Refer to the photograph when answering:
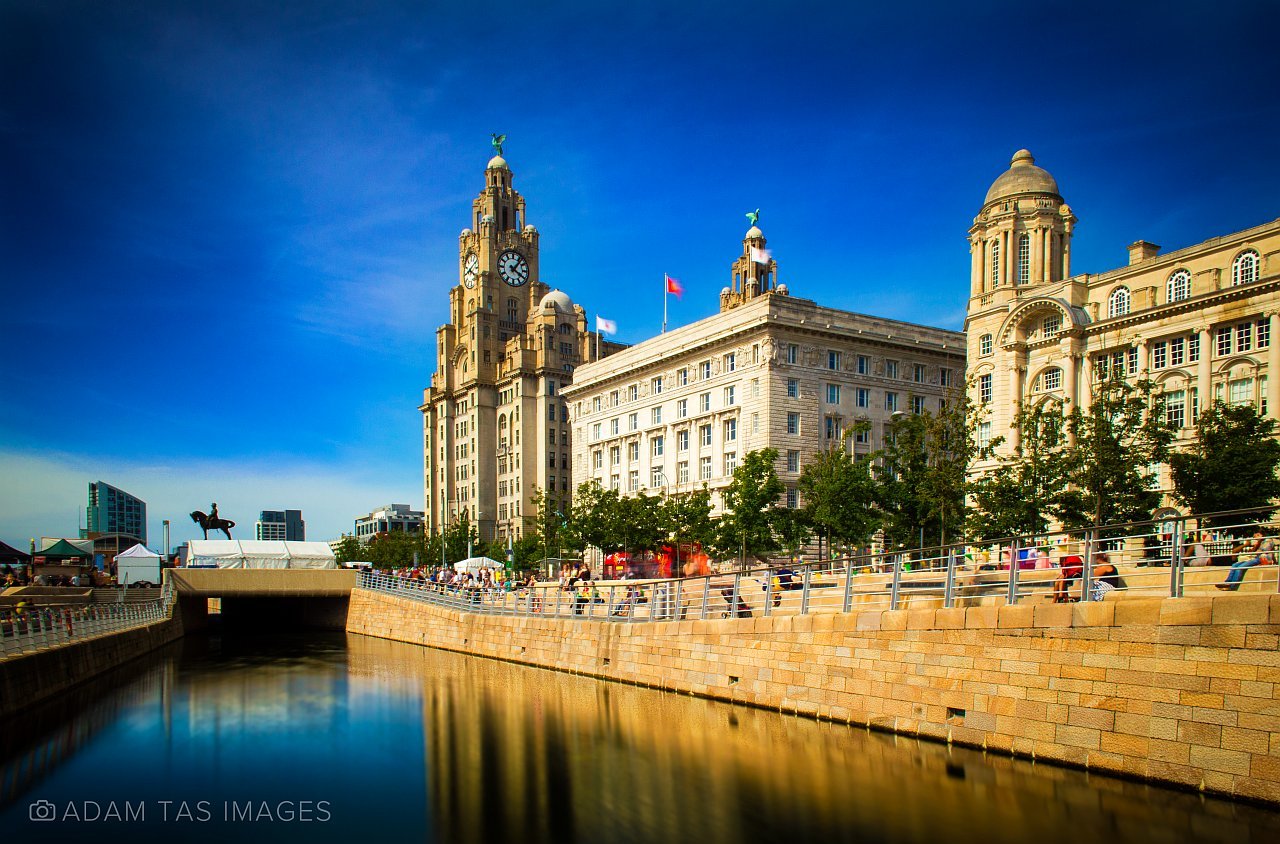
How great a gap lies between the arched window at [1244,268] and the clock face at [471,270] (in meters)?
97.7

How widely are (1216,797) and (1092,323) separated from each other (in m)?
55.7

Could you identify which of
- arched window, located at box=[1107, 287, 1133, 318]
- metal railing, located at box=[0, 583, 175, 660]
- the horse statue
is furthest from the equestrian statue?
arched window, located at box=[1107, 287, 1133, 318]

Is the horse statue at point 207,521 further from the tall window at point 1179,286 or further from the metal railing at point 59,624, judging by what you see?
the tall window at point 1179,286

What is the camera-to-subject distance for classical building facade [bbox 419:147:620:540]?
127125 millimetres

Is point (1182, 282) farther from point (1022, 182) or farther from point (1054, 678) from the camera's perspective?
point (1054, 678)

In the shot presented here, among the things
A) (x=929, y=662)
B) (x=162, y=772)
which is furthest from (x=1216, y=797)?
(x=162, y=772)

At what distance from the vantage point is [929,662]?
1998 cm

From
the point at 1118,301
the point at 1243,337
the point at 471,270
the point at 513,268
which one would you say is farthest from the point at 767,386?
the point at 471,270

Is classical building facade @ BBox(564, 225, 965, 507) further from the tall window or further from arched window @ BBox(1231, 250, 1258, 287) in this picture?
arched window @ BBox(1231, 250, 1258, 287)

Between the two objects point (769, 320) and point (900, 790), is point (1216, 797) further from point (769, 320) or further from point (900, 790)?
point (769, 320)

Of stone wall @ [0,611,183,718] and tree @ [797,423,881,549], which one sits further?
tree @ [797,423,881,549]

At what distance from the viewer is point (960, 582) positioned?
2522cm

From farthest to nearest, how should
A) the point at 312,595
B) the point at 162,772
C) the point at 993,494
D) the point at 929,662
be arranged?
the point at 312,595 < the point at 993,494 < the point at 162,772 < the point at 929,662

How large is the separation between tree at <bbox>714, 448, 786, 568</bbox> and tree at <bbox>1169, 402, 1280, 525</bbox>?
24.0m
